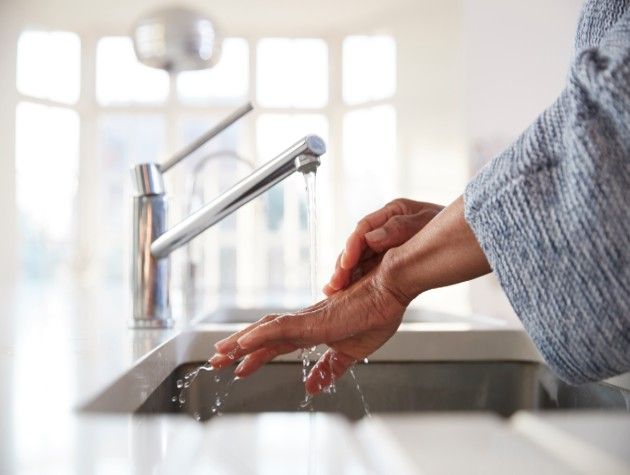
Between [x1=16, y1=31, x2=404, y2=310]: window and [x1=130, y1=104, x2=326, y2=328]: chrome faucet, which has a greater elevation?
[x1=16, y1=31, x2=404, y2=310]: window

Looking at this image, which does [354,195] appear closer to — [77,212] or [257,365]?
[77,212]

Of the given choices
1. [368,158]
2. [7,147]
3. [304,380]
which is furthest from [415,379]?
[7,147]

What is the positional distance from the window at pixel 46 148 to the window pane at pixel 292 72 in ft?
5.35

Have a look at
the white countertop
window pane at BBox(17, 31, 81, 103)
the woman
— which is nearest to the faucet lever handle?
the white countertop

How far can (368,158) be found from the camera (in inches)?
249

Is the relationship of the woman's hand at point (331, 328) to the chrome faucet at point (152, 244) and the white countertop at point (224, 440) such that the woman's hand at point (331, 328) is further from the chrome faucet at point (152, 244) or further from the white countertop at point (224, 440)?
the chrome faucet at point (152, 244)

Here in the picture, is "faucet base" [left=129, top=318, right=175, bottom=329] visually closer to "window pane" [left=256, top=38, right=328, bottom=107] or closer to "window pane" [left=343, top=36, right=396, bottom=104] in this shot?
"window pane" [left=343, top=36, right=396, bottom=104]

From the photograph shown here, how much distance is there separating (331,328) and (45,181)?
6021mm

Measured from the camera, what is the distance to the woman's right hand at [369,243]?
28.9 inches

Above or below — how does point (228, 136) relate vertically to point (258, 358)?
above

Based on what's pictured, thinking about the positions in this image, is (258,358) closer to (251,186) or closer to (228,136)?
(251,186)

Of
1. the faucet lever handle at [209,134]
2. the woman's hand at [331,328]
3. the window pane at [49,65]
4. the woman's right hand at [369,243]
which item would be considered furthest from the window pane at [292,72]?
the woman's hand at [331,328]

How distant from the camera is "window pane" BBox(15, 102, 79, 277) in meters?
6.00

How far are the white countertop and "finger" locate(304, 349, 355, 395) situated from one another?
0.23 feet
